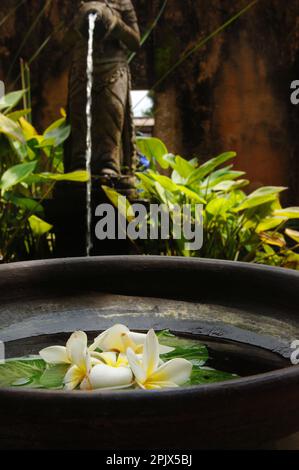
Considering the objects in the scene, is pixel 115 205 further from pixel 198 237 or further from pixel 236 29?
pixel 236 29

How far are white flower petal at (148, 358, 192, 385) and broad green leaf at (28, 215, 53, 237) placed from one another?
1765 millimetres

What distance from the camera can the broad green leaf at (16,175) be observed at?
91.7 inches

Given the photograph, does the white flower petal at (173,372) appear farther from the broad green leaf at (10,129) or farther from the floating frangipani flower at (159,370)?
the broad green leaf at (10,129)

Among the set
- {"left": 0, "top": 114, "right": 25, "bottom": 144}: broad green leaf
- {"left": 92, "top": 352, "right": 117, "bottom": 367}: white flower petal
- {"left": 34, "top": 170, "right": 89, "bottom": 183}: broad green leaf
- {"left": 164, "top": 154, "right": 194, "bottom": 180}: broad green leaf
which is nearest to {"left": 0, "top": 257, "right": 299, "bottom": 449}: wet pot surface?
{"left": 92, "top": 352, "right": 117, "bottom": 367}: white flower petal

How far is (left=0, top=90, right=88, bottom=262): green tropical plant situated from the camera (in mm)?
2363

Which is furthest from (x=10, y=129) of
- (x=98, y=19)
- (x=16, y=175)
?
(x=98, y=19)

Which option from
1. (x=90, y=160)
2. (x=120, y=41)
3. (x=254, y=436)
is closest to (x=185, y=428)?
(x=254, y=436)

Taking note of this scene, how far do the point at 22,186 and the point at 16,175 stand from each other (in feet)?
1.18

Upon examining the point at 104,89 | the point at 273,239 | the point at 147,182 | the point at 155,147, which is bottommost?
the point at 273,239

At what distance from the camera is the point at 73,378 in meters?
0.81

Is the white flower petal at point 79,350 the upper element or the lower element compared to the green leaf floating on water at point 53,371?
upper

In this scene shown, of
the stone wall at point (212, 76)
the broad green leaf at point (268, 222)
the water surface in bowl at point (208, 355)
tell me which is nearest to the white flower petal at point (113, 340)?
the water surface in bowl at point (208, 355)

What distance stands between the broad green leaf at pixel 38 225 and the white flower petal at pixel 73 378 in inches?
67.2

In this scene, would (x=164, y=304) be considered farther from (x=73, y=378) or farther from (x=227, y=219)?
(x=227, y=219)
